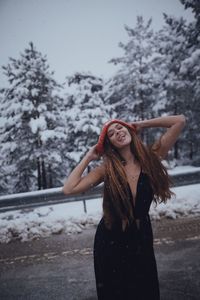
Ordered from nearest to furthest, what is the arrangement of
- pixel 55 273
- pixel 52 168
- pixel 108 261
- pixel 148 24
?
pixel 108 261, pixel 55 273, pixel 52 168, pixel 148 24

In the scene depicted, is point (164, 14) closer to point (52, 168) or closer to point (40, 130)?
point (40, 130)

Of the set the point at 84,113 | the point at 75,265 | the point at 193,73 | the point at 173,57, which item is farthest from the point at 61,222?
the point at 173,57

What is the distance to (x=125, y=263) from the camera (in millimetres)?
2447

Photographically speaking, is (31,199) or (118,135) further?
(31,199)

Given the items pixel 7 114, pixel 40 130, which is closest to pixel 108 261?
pixel 40 130

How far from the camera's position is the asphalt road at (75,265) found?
3.74 metres

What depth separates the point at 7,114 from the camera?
19781 millimetres

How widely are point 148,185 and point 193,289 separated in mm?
1930

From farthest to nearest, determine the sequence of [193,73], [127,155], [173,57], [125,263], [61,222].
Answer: [173,57]
[193,73]
[61,222]
[127,155]
[125,263]

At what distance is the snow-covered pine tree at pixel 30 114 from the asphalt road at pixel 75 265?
44.5 feet

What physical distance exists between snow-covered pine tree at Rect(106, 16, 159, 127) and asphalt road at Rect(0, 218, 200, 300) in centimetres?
1978

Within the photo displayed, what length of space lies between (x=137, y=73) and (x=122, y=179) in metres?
24.3

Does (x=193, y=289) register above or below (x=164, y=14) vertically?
below

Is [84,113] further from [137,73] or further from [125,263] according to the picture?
[125,263]
